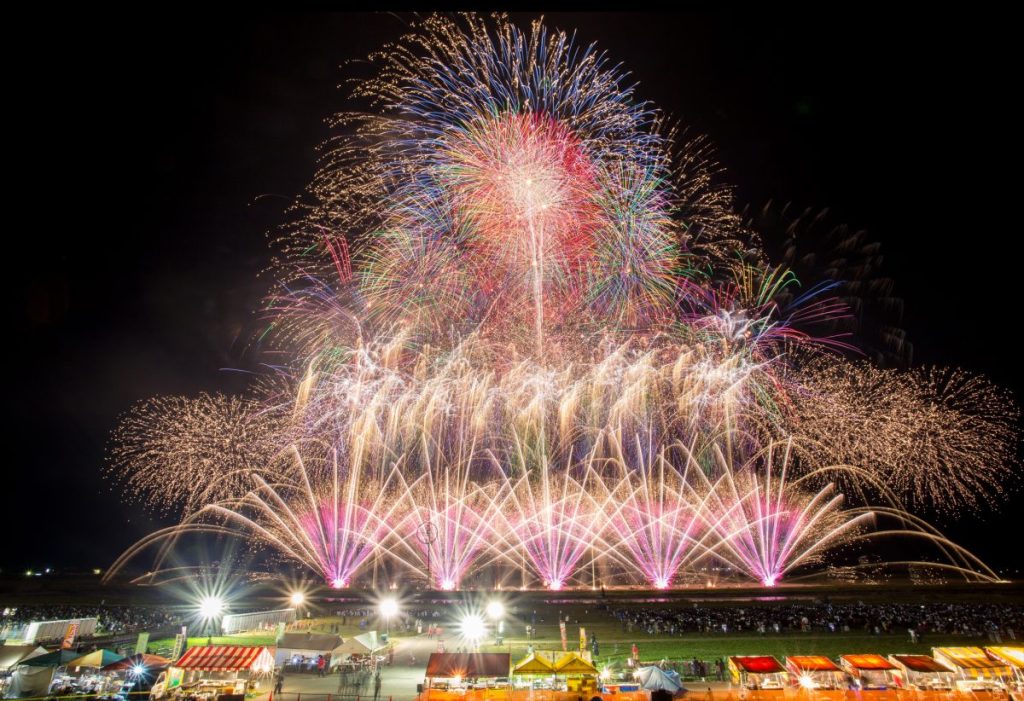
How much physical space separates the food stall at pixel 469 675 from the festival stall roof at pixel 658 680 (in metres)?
4.18

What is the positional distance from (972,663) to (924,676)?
183cm

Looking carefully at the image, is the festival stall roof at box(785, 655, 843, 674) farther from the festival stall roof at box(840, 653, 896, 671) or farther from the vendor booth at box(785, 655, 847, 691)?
the festival stall roof at box(840, 653, 896, 671)

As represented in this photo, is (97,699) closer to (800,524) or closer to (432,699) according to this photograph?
(432,699)

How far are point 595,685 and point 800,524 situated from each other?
4407cm

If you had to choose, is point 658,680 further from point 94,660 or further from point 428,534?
point 428,534

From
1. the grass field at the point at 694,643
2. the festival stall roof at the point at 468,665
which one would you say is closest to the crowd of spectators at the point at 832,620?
the grass field at the point at 694,643

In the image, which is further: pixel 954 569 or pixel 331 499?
pixel 954 569

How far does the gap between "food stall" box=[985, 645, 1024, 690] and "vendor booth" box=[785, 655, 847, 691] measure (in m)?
A: 5.00

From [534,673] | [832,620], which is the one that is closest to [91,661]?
[534,673]

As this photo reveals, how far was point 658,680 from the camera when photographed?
1764 cm

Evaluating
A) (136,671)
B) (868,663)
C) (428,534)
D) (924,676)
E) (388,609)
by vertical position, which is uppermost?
(428,534)

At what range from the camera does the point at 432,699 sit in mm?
17016

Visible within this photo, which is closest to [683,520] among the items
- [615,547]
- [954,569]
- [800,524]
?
[615,547]

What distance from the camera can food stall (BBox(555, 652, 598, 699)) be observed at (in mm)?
18203
